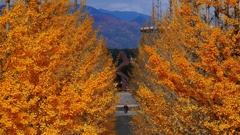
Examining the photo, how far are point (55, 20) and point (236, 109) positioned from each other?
10.2 metres

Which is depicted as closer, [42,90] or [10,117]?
[10,117]

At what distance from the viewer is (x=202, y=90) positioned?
12273 mm

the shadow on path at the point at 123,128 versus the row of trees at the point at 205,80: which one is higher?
the row of trees at the point at 205,80

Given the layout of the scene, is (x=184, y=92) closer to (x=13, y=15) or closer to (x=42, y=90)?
(x=42, y=90)

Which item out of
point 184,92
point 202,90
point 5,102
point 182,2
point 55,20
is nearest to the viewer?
point 5,102

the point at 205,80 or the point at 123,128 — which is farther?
the point at 123,128

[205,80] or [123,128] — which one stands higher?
[205,80]

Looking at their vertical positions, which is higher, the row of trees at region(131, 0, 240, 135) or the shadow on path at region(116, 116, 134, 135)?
the row of trees at region(131, 0, 240, 135)

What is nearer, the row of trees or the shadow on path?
the row of trees

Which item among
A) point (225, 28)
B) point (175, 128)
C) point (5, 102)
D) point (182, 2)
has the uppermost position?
point (182, 2)

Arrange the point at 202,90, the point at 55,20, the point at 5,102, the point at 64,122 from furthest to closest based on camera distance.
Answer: the point at 55,20, the point at 202,90, the point at 64,122, the point at 5,102

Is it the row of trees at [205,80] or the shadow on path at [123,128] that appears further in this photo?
the shadow on path at [123,128]

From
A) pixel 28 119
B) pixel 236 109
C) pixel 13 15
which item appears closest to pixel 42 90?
pixel 28 119

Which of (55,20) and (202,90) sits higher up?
(55,20)
